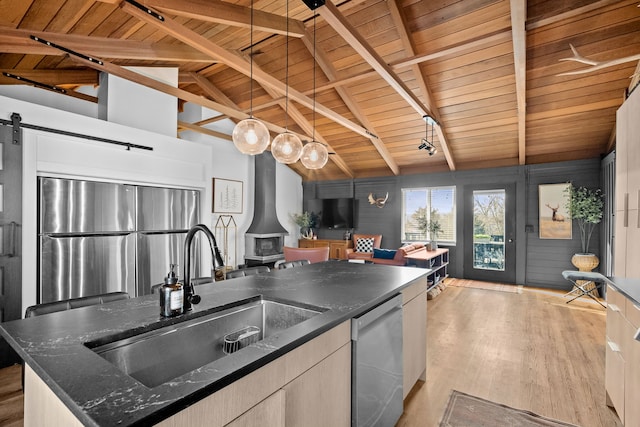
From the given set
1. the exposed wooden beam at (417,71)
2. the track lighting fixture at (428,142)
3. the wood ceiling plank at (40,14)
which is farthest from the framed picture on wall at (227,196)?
the exposed wooden beam at (417,71)

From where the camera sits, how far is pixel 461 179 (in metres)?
7.07

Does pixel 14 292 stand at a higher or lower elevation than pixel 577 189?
lower

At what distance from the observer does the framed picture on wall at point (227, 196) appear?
6848 millimetres

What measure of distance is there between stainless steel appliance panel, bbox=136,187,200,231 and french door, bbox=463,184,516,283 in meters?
5.73

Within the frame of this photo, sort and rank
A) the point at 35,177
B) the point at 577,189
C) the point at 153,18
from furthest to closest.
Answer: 1. the point at 577,189
2. the point at 35,177
3. the point at 153,18

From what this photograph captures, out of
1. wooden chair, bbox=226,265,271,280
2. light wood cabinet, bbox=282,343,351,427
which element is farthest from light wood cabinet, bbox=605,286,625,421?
wooden chair, bbox=226,265,271,280

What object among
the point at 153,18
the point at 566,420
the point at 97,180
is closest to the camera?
the point at 566,420

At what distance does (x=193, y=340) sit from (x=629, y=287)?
2.47 m

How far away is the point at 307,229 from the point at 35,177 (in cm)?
649

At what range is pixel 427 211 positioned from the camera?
24.9 ft

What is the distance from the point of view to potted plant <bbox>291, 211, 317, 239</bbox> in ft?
29.1

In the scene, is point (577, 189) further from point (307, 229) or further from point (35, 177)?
point (35, 177)

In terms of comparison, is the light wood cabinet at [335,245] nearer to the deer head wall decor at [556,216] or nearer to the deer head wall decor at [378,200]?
the deer head wall decor at [378,200]

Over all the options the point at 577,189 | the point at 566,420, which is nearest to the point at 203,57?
the point at 566,420
